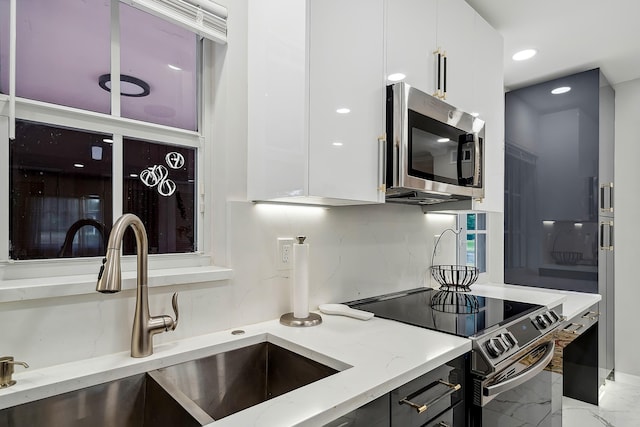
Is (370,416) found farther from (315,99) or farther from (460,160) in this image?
(460,160)

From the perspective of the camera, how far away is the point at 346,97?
132 centimetres

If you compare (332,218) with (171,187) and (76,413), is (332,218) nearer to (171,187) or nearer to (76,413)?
(171,187)

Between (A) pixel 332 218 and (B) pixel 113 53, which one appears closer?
(B) pixel 113 53

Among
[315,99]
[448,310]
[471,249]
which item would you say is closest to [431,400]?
[448,310]

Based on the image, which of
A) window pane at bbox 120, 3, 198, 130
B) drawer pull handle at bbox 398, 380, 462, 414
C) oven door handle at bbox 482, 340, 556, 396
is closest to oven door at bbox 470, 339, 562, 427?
oven door handle at bbox 482, 340, 556, 396

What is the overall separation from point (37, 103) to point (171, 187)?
46 cm

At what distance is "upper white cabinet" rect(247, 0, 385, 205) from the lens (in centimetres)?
122

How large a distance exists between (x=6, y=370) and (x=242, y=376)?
63 cm

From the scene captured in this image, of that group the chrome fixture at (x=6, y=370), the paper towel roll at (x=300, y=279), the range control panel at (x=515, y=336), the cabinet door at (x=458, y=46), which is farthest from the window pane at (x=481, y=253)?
the chrome fixture at (x=6, y=370)

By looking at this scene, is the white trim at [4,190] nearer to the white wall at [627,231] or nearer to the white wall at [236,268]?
the white wall at [236,268]

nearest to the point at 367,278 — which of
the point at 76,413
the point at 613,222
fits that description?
the point at 76,413

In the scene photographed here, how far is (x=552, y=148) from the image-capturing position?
9.92ft

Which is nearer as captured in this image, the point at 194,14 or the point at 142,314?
the point at 142,314

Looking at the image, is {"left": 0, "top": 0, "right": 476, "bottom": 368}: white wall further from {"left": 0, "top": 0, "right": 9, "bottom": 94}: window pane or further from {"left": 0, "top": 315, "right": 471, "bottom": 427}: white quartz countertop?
{"left": 0, "top": 0, "right": 9, "bottom": 94}: window pane
